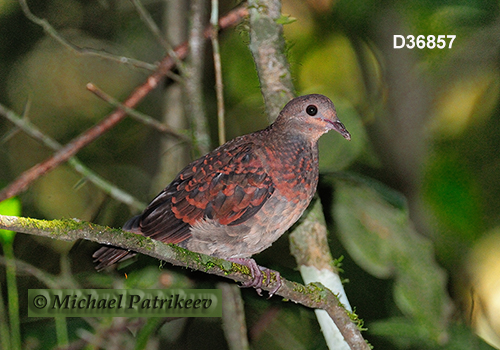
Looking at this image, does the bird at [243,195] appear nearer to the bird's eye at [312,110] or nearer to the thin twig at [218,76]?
the bird's eye at [312,110]

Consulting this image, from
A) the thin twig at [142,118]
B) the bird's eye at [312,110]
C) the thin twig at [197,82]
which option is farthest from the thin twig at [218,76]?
the bird's eye at [312,110]

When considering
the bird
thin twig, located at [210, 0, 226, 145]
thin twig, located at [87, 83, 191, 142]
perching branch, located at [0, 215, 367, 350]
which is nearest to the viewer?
perching branch, located at [0, 215, 367, 350]

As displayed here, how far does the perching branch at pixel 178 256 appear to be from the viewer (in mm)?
1451

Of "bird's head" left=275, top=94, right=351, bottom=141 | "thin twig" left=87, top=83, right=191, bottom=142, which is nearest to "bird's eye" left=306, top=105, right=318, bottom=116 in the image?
"bird's head" left=275, top=94, right=351, bottom=141

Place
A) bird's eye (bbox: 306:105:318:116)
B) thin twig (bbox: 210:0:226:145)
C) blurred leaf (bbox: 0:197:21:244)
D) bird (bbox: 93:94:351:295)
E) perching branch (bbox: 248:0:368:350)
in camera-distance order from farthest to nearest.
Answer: thin twig (bbox: 210:0:226:145) < perching branch (bbox: 248:0:368:350) < bird's eye (bbox: 306:105:318:116) < bird (bbox: 93:94:351:295) < blurred leaf (bbox: 0:197:21:244)

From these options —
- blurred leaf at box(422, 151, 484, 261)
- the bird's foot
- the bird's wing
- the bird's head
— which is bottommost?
the bird's foot

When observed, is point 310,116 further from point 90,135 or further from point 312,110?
point 90,135

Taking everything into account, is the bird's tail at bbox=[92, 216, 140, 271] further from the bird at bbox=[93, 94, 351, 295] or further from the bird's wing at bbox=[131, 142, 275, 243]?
the bird's wing at bbox=[131, 142, 275, 243]

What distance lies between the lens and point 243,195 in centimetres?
241

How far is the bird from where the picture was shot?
242 centimetres

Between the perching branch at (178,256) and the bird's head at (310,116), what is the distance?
0.72 meters

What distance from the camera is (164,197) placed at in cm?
258

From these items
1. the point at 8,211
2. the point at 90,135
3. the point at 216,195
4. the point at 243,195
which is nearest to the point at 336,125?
the point at 243,195

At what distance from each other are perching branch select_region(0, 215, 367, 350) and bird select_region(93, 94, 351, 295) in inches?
8.4
